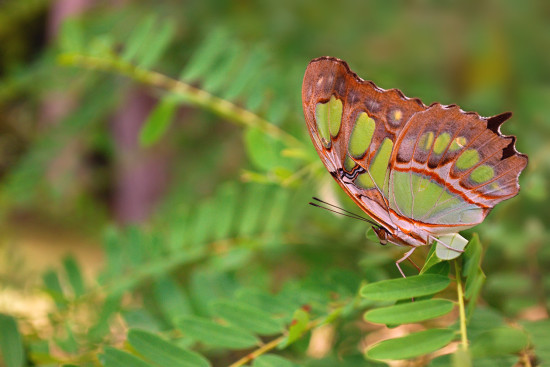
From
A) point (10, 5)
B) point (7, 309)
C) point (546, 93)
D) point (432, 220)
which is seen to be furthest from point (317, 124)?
point (10, 5)

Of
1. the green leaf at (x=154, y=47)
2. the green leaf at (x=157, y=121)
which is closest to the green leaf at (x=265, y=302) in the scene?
the green leaf at (x=157, y=121)

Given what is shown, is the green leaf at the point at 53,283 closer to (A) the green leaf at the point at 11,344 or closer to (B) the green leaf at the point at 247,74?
(A) the green leaf at the point at 11,344

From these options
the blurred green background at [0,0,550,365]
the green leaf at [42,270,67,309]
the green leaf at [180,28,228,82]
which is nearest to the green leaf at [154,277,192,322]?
the blurred green background at [0,0,550,365]

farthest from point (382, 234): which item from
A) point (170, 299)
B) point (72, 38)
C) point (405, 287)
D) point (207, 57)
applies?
point (72, 38)

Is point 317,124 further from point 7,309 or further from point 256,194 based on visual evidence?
point 7,309

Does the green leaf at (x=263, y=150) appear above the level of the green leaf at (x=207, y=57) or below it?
below
